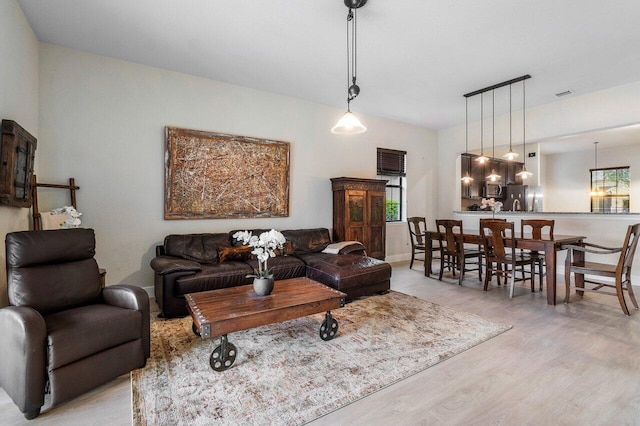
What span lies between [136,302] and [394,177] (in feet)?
18.4

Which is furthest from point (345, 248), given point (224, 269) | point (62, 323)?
point (62, 323)

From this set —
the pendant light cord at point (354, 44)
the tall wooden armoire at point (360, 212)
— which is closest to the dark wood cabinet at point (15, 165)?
the pendant light cord at point (354, 44)

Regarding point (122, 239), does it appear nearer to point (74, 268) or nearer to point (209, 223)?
point (209, 223)

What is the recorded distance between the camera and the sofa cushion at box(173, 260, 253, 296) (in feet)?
10.7

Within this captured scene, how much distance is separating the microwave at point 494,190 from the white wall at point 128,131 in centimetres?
553

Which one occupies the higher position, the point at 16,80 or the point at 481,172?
the point at 16,80

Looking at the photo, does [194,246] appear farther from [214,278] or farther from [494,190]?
[494,190]

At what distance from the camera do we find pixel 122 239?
12.8 feet

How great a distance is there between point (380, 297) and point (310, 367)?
1.93 metres

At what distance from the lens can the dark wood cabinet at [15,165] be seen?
2432 millimetres

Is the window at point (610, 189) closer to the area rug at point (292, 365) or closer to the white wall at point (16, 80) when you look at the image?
the area rug at point (292, 365)

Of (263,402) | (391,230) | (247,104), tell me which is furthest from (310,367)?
(391,230)

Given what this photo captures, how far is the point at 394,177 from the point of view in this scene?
22.3ft

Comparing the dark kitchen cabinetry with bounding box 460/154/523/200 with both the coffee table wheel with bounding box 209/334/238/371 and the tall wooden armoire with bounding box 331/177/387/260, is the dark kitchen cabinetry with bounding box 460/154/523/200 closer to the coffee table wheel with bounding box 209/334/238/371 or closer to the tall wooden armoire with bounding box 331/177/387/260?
the tall wooden armoire with bounding box 331/177/387/260
